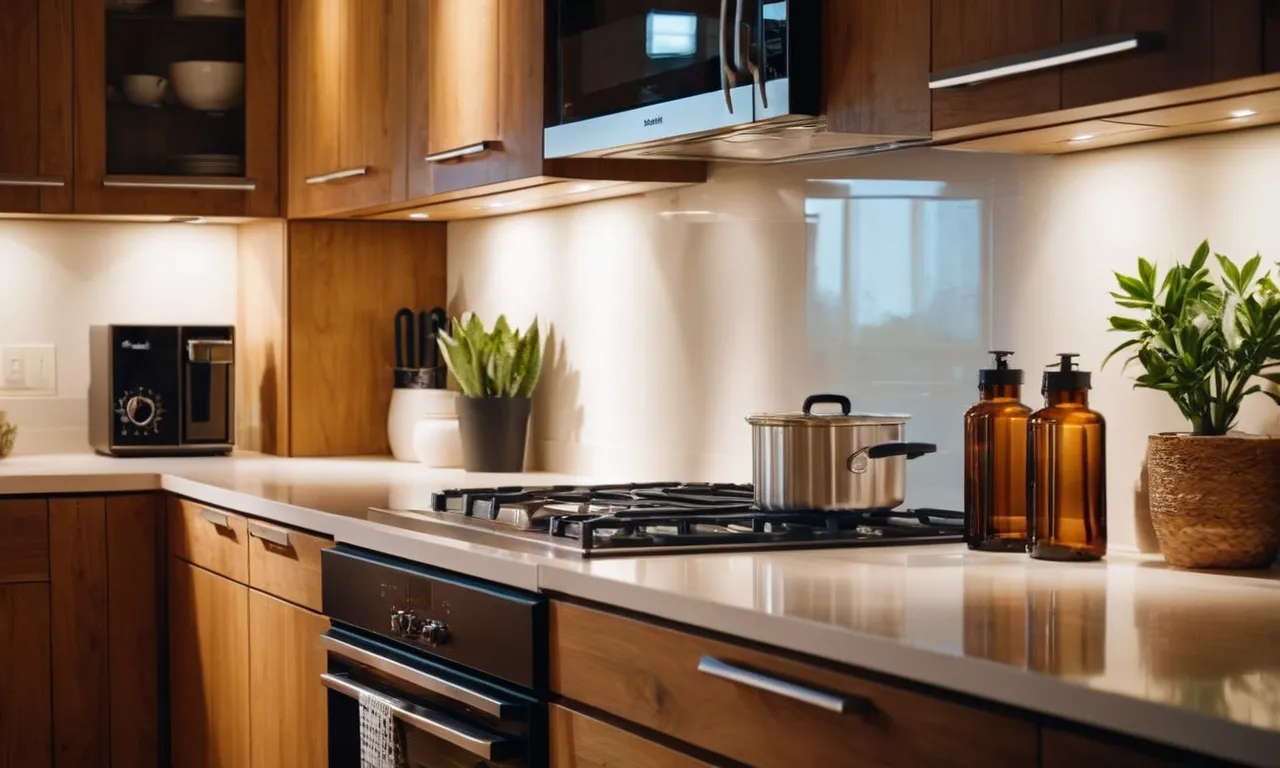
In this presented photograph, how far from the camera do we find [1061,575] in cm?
178

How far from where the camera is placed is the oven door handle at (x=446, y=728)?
1.99 metres

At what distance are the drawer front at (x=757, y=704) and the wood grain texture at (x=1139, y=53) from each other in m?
0.65

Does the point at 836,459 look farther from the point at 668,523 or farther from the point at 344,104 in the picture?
the point at 344,104

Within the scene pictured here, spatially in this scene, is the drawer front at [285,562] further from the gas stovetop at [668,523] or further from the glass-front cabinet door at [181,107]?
the glass-front cabinet door at [181,107]

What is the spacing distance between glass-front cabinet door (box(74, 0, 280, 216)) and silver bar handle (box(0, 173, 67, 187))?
0.06 meters

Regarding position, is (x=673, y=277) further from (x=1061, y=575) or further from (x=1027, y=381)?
(x=1061, y=575)

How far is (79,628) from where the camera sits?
3.38 meters

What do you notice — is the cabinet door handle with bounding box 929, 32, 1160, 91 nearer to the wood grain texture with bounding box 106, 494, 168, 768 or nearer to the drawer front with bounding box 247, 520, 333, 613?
the drawer front with bounding box 247, 520, 333, 613

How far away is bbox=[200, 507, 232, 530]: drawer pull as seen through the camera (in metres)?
3.03

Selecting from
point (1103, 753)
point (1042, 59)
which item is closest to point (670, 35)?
point (1042, 59)

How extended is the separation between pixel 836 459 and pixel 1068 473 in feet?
1.10

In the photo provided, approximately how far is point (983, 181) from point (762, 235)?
56 cm

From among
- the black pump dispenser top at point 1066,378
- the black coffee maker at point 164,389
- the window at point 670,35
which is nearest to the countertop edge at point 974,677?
the black pump dispenser top at point 1066,378

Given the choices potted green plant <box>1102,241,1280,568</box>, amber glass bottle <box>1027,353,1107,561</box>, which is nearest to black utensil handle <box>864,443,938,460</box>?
amber glass bottle <box>1027,353,1107,561</box>
